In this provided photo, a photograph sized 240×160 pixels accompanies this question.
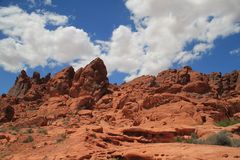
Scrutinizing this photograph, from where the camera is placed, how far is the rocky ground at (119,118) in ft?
62.5

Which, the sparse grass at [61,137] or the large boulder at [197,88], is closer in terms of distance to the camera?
the sparse grass at [61,137]

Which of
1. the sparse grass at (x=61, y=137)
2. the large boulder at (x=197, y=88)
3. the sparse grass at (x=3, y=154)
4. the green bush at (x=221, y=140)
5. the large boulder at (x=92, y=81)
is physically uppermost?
the large boulder at (x=92, y=81)

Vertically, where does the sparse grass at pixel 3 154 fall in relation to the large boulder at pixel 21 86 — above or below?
below

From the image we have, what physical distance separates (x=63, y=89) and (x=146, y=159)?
4078cm

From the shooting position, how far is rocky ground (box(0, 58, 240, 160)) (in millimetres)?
19062

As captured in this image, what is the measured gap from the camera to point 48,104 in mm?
52094

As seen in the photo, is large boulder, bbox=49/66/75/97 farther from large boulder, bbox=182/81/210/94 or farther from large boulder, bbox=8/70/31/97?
large boulder, bbox=182/81/210/94

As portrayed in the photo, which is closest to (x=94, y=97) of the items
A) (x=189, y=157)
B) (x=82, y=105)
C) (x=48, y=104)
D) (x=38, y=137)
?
(x=82, y=105)

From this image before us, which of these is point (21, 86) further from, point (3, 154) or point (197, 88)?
point (3, 154)

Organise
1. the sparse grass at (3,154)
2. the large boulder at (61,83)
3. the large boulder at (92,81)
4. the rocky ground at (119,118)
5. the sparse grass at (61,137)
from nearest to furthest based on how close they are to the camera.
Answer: the rocky ground at (119,118)
the sparse grass at (3,154)
the sparse grass at (61,137)
the large boulder at (92,81)
the large boulder at (61,83)

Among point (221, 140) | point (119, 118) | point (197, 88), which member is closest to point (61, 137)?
point (221, 140)

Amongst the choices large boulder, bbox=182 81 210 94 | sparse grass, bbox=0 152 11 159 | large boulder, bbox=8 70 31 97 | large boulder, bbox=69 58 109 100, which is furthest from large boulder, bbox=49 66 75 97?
sparse grass, bbox=0 152 11 159

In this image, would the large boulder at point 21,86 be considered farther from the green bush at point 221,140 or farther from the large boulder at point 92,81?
the green bush at point 221,140

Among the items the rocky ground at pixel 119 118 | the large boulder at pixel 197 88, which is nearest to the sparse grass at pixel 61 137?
the rocky ground at pixel 119 118
